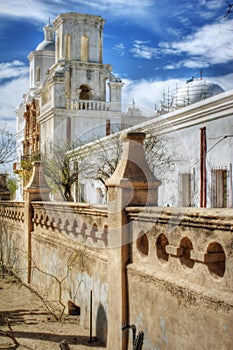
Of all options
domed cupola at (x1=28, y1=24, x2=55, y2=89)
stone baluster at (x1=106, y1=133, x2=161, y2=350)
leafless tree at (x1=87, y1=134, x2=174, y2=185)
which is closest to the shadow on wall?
stone baluster at (x1=106, y1=133, x2=161, y2=350)

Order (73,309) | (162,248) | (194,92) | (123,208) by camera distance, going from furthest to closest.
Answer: (194,92) < (73,309) < (123,208) < (162,248)

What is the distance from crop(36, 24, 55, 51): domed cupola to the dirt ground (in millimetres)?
36753

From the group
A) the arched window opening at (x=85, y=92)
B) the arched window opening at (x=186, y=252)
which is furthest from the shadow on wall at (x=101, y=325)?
the arched window opening at (x=85, y=92)

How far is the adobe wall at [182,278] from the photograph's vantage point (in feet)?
13.7

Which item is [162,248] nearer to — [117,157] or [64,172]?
[117,157]

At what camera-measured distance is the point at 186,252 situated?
16.2 ft

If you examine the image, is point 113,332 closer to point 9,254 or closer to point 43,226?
point 43,226

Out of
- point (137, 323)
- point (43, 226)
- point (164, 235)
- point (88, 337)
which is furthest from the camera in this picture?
point (43, 226)

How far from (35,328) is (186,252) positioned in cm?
415

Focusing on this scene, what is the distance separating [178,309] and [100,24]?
95.6ft

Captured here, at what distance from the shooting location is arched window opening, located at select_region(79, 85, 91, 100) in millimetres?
31891

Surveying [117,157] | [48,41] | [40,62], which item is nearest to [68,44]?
[40,62]

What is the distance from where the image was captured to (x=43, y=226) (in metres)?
10.9

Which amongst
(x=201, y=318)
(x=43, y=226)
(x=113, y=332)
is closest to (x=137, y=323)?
(x=113, y=332)
